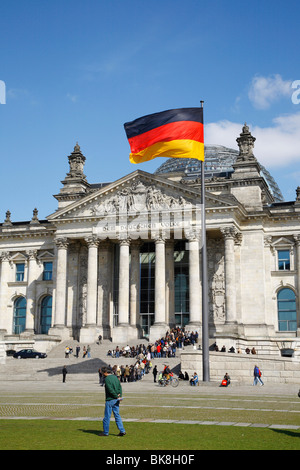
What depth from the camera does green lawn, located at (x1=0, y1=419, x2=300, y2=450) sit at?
1264 centimetres

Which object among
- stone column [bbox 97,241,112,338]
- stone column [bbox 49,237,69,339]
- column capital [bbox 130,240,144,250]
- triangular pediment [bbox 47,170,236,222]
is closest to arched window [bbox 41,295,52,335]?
stone column [bbox 49,237,69,339]

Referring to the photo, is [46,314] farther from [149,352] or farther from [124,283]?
[149,352]

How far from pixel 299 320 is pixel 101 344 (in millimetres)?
21559

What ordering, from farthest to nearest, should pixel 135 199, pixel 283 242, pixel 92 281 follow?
pixel 283 242, pixel 92 281, pixel 135 199

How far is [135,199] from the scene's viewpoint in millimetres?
63625

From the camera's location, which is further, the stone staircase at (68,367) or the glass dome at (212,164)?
the glass dome at (212,164)

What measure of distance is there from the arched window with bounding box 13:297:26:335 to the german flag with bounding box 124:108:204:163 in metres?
43.2

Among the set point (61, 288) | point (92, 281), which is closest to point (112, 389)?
point (92, 281)

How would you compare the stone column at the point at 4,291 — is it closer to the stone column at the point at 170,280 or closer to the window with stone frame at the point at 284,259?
the stone column at the point at 170,280

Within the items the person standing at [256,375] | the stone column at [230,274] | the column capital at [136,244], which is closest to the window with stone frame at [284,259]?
the stone column at [230,274]

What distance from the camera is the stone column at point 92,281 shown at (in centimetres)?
6344

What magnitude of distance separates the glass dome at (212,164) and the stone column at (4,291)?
24026mm

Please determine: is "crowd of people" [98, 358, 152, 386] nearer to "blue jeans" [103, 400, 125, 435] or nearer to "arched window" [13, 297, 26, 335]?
"blue jeans" [103, 400, 125, 435]

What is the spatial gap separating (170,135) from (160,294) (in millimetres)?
27115
